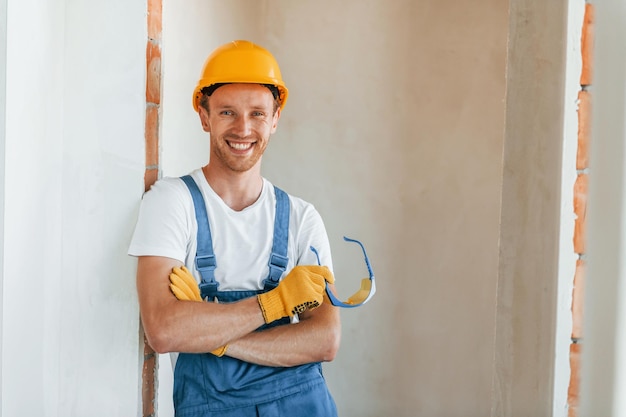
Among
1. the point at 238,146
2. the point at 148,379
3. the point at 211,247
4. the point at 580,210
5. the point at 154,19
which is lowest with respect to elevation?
the point at 148,379

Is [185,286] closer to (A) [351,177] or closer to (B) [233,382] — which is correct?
(B) [233,382]

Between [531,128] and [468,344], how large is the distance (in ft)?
7.08

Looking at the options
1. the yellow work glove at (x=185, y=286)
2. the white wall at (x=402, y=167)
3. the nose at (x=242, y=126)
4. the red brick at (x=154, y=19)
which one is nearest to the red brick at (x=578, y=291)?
the yellow work glove at (x=185, y=286)

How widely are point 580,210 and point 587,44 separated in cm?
40

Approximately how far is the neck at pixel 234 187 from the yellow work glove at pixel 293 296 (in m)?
0.32

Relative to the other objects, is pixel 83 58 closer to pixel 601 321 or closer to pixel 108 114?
pixel 108 114

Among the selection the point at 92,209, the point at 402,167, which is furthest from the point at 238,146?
the point at 402,167

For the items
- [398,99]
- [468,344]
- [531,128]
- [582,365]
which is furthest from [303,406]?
[398,99]

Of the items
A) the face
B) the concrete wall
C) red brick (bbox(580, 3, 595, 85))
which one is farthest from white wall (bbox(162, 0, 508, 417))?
red brick (bbox(580, 3, 595, 85))

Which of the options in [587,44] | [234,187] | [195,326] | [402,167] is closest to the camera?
[587,44]

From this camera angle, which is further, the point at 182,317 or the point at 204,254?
the point at 204,254

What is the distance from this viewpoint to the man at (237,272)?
2.04 m

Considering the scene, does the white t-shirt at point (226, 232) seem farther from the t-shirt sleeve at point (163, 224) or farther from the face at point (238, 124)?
the face at point (238, 124)

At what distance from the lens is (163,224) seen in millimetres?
2104
